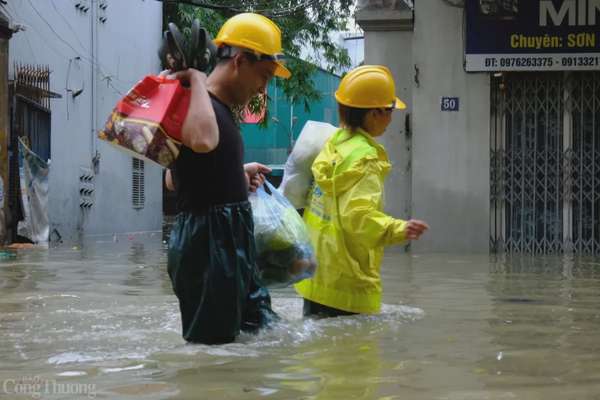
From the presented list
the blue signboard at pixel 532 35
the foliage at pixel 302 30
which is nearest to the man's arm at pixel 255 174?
the blue signboard at pixel 532 35

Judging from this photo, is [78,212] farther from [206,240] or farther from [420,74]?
[206,240]

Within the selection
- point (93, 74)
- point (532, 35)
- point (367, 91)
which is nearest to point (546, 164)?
point (532, 35)

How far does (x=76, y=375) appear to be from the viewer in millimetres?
3480

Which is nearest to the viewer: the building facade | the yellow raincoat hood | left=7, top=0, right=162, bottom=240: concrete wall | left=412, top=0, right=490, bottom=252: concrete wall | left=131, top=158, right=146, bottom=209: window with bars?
the yellow raincoat hood

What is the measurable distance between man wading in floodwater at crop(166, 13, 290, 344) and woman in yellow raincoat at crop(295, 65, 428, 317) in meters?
0.77

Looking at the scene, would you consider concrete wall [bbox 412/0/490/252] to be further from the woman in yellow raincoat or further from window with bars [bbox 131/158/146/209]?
window with bars [bbox 131/158/146/209]

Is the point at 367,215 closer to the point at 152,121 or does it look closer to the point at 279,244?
the point at 279,244

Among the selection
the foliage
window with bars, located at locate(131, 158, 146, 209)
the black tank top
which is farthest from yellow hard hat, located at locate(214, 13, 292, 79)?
window with bars, located at locate(131, 158, 146, 209)

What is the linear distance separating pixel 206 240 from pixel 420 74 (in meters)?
8.70

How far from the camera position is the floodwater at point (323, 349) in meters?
3.23

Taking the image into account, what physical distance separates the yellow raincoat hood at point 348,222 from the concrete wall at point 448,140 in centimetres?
716

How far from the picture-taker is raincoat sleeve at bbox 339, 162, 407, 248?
4.41 metres

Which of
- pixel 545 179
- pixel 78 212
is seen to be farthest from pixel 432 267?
pixel 78 212

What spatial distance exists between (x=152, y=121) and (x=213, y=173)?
1.19 ft
